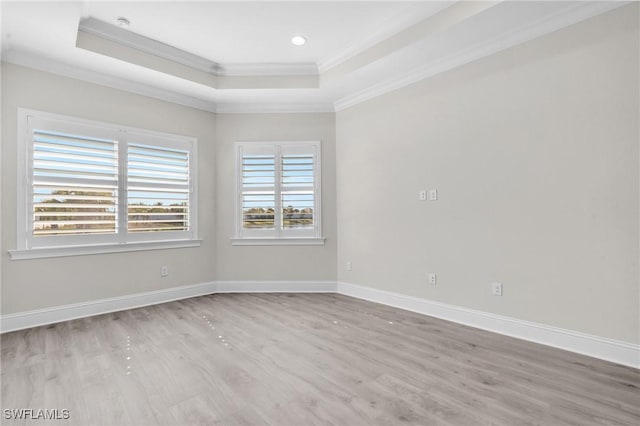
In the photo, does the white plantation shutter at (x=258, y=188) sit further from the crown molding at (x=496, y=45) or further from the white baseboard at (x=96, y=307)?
the crown molding at (x=496, y=45)

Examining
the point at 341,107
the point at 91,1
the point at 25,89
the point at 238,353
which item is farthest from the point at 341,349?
the point at 25,89

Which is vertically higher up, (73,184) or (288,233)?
(73,184)

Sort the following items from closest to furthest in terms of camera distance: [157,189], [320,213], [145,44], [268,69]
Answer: [145,44]
[268,69]
[157,189]
[320,213]

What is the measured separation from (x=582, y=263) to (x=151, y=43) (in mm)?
4703

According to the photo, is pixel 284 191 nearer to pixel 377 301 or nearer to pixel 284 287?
pixel 284 287

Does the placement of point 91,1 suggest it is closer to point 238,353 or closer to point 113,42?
point 113,42

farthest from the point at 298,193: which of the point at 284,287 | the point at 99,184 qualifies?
the point at 99,184

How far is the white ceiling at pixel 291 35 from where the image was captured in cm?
286

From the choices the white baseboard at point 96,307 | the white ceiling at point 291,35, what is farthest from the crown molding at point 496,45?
the white baseboard at point 96,307

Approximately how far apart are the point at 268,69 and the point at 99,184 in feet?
8.12

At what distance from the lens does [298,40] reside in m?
3.69

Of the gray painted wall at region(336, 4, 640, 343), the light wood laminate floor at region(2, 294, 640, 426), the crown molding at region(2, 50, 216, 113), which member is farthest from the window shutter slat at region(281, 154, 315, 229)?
the light wood laminate floor at region(2, 294, 640, 426)

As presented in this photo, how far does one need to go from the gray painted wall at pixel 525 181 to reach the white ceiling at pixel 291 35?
0.84ft

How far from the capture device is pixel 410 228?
4.04m
